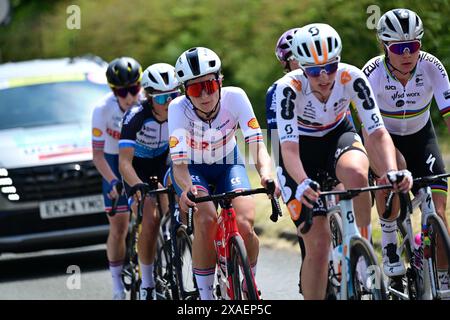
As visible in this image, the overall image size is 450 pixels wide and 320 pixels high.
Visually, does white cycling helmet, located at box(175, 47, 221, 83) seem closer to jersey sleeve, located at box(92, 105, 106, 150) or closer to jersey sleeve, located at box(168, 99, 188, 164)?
jersey sleeve, located at box(168, 99, 188, 164)

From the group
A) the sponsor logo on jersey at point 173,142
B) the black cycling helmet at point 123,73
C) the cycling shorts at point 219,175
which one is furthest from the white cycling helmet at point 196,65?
the black cycling helmet at point 123,73

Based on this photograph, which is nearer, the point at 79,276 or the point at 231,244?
the point at 231,244

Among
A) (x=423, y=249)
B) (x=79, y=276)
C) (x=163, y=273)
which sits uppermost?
(x=423, y=249)

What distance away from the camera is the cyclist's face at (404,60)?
8123 mm

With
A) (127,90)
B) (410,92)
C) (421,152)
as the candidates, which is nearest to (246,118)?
(410,92)

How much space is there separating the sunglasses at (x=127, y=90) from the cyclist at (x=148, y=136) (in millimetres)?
742

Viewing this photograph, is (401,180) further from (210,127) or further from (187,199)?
(210,127)

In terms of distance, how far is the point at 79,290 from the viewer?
11438mm

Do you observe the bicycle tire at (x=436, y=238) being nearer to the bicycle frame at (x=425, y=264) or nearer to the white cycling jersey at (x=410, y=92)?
the bicycle frame at (x=425, y=264)

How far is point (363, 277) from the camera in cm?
684

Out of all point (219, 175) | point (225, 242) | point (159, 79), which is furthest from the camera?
point (159, 79)

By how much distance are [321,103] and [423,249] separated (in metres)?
1.15
